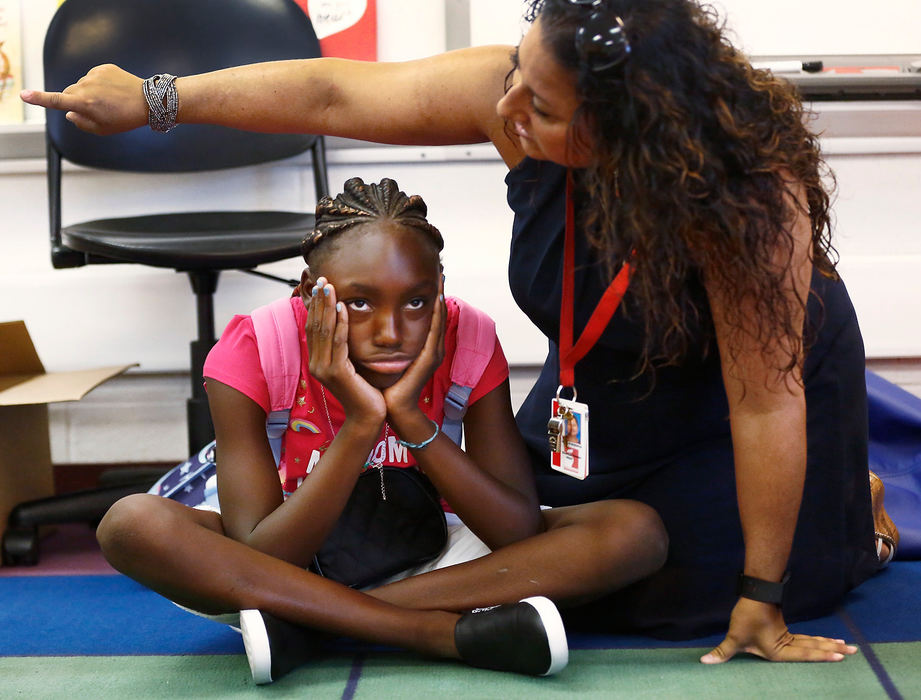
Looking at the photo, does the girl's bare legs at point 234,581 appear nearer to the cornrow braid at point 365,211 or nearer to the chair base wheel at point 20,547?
the cornrow braid at point 365,211

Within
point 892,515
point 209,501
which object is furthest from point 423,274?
point 892,515

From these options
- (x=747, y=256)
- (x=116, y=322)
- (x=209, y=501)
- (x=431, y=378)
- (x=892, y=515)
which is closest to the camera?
(x=747, y=256)

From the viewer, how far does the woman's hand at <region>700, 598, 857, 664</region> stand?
113 cm

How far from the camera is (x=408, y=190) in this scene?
233 cm

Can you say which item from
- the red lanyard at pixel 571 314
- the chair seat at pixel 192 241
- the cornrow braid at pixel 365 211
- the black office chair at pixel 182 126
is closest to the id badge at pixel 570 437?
the red lanyard at pixel 571 314

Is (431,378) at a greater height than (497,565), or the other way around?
(431,378)

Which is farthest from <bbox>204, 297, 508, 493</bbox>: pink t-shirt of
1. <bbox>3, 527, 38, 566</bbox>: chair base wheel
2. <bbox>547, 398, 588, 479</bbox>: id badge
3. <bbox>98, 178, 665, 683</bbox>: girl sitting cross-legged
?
<bbox>3, 527, 38, 566</bbox>: chair base wheel

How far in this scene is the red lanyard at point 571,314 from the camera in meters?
1.21

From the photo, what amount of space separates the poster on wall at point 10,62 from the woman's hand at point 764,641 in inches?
75.1

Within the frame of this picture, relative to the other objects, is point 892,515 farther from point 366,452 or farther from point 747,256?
point 366,452

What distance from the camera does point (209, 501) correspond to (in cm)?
149

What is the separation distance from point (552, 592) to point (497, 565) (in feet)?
0.24

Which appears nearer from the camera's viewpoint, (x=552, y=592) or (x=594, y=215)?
(x=594, y=215)

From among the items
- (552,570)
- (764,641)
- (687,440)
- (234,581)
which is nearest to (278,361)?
(234,581)
